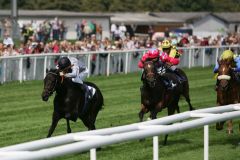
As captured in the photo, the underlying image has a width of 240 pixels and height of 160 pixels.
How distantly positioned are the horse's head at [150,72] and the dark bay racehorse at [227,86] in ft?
3.97

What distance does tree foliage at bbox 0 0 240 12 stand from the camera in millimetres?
55719

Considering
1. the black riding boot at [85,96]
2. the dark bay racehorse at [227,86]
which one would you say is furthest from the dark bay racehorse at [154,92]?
the black riding boot at [85,96]

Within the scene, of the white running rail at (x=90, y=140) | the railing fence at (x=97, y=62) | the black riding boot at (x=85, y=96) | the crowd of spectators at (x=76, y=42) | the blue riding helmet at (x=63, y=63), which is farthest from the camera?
the crowd of spectators at (x=76, y=42)

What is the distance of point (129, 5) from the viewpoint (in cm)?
6744

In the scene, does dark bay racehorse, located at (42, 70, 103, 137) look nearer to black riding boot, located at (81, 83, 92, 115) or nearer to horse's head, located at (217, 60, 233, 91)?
black riding boot, located at (81, 83, 92, 115)

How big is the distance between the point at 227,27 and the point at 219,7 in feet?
66.1

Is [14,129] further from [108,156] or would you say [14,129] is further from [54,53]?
[54,53]

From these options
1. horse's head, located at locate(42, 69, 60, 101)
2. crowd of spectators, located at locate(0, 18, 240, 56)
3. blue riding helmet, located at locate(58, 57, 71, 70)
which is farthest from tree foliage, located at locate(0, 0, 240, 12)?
horse's head, located at locate(42, 69, 60, 101)

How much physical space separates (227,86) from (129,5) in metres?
56.0

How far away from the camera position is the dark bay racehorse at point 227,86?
11.7 metres

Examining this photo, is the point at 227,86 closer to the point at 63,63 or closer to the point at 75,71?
the point at 75,71

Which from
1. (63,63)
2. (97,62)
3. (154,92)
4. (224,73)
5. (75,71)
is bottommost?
(97,62)

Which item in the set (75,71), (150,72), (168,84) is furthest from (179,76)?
(75,71)

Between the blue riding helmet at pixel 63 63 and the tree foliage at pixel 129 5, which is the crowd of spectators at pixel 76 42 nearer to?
the blue riding helmet at pixel 63 63
